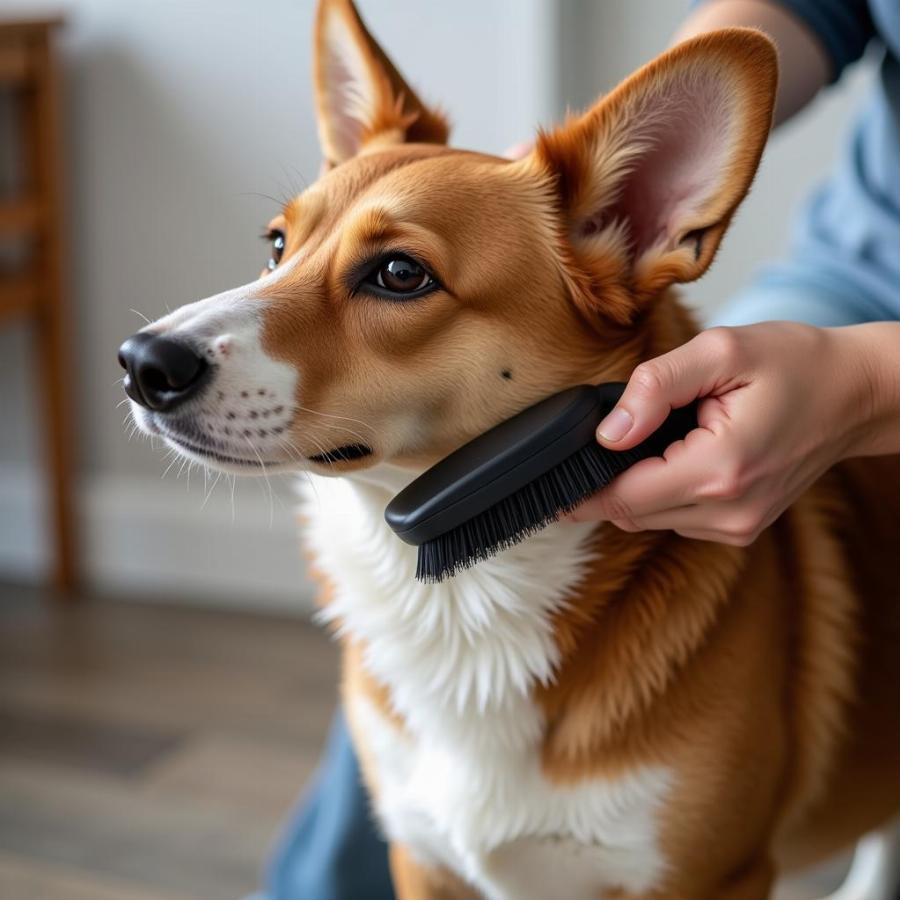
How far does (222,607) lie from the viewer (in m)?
2.41

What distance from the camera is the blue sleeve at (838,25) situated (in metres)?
1.15

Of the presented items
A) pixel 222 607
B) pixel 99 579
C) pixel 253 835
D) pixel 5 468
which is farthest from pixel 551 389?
pixel 5 468

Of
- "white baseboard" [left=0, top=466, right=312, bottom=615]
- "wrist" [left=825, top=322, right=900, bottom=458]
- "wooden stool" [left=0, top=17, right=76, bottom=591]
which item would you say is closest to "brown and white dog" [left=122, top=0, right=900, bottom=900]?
"wrist" [left=825, top=322, right=900, bottom=458]

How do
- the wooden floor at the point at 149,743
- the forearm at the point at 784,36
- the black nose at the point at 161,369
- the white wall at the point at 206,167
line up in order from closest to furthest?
1. the black nose at the point at 161,369
2. the forearm at the point at 784,36
3. the wooden floor at the point at 149,743
4. the white wall at the point at 206,167

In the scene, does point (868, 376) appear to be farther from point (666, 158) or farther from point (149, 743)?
point (149, 743)

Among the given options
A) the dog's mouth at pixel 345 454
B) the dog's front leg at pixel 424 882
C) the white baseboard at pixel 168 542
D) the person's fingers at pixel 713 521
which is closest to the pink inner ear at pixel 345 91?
the dog's mouth at pixel 345 454

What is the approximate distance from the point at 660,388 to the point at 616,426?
0.13 feet

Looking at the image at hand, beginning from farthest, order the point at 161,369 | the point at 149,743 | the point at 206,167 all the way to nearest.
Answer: the point at 206,167, the point at 149,743, the point at 161,369

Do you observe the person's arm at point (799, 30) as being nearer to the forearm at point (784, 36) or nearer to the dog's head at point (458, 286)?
the forearm at point (784, 36)

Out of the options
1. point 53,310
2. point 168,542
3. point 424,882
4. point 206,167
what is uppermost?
point 206,167

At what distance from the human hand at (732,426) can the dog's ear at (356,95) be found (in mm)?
395

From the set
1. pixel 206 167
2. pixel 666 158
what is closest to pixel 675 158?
pixel 666 158

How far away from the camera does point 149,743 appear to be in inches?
73.3

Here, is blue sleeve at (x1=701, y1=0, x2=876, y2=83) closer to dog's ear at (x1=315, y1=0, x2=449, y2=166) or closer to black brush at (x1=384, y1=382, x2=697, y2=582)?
dog's ear at (x1=315, y1=0, x2=449, y2=166)
